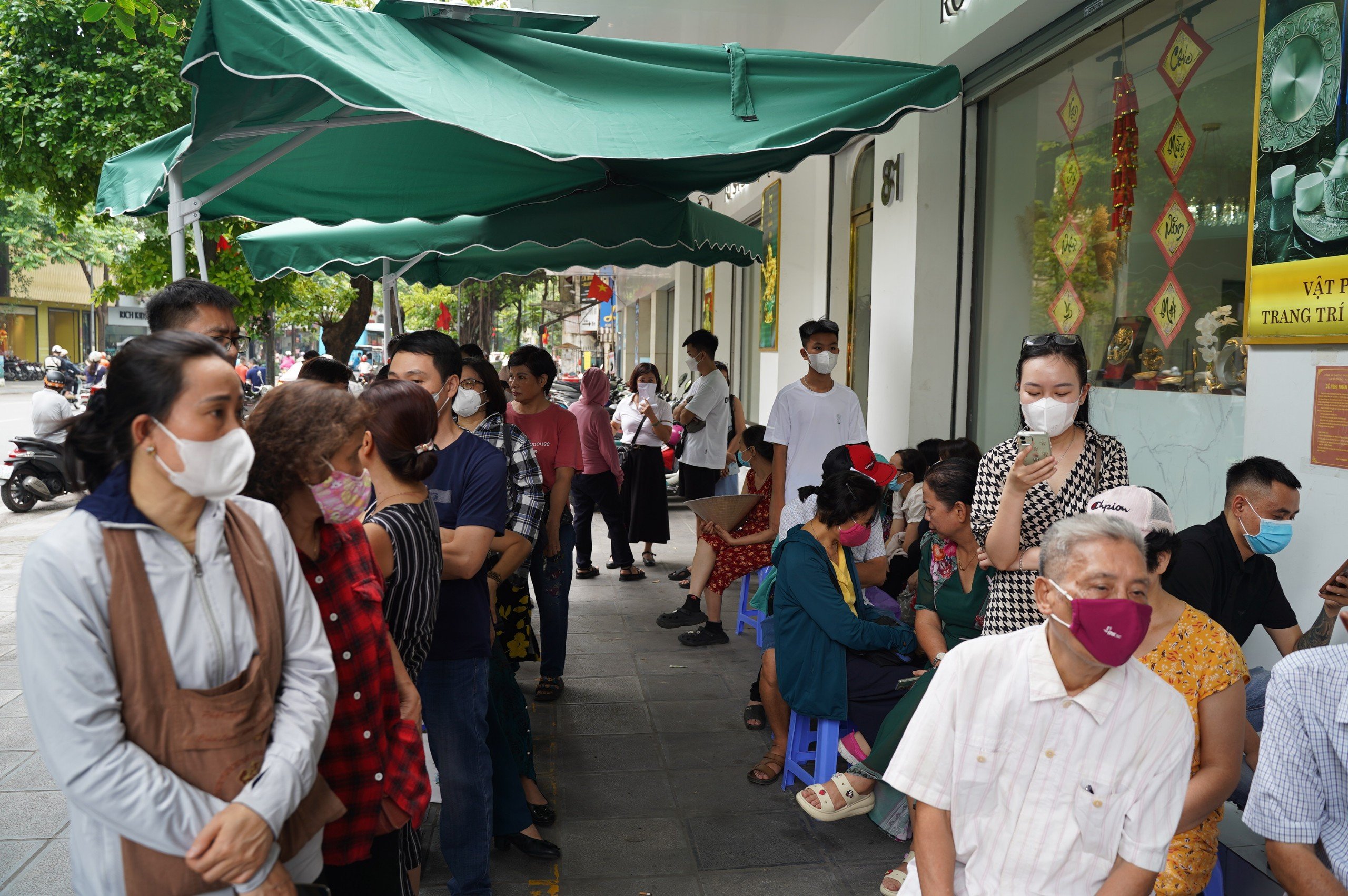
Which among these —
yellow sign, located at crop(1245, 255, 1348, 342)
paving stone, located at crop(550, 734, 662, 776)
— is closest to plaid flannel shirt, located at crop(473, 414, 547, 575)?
paving stone, located at crop(550, 734, 662, 776)

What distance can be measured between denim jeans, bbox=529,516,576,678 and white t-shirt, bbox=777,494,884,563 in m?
1.18

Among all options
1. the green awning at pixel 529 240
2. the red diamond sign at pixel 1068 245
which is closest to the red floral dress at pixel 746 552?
the green awning at pixel 529 240

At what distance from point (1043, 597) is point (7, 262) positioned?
148 feet

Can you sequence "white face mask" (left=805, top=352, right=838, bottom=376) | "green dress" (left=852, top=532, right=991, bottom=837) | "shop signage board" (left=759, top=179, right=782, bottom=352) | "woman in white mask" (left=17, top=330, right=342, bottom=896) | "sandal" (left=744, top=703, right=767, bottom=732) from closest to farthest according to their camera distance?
1. "woman in white mask" (left=17, top=330, right=342, bottom=896)
2. "green dress" (left=852, top=532, right=991, bottom=837)
3. "sandal" (left=744, top=703, right=767, bottom=732)
4. "white face mask" (left=805, top=352, right=838, bottom=376)
5. "shop signage board" (left=759, top=179, right=782, bottom=352)

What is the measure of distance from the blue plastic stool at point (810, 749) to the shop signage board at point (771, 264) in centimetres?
597

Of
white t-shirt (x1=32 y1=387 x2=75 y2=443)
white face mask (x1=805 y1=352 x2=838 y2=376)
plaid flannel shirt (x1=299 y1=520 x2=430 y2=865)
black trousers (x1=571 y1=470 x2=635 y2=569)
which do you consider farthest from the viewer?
white t-shirt (x1=32 y1=387 x2=75 y2=443)

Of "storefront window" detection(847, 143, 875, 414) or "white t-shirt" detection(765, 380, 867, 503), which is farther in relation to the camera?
"storefront window" detection(847, 143, 875, 414)

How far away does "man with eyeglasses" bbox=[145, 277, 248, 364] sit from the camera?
3035 mm

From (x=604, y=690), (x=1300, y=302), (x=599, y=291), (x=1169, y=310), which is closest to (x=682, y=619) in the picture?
(x=604, y=690)

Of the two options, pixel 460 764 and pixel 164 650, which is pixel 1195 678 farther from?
pixel 164 650

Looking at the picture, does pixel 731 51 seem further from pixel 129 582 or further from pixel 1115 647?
pixel 129 582

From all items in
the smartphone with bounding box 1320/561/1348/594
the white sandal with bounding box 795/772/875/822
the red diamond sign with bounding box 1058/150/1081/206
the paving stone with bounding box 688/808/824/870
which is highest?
the red diamond sign with bounding box 1058/150/1081/206

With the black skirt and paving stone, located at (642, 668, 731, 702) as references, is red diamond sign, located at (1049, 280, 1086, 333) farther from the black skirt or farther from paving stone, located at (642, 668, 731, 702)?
→ the black skirt

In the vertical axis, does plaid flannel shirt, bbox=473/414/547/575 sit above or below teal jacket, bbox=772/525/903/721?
above
